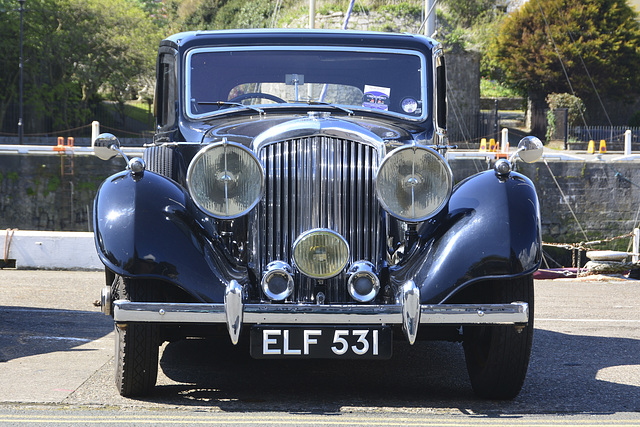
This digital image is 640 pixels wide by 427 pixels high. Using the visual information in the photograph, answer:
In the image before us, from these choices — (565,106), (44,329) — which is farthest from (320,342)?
(565,106)

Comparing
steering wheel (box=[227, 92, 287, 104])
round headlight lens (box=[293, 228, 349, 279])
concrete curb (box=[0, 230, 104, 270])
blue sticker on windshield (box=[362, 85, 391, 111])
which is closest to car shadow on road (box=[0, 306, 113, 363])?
steering wheel (box=[227, 92, 287, 104])

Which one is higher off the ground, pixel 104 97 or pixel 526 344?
pixel 104 97

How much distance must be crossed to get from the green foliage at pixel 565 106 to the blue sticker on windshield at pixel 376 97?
31401mm

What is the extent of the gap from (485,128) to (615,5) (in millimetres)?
8927

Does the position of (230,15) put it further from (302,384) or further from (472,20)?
(302,384)

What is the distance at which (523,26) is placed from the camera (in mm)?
40656

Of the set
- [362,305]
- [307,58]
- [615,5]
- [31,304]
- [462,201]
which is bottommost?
→ [31,304]

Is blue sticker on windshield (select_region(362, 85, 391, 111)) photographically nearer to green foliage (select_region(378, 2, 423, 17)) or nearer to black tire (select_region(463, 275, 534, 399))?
black tire (select_region(463, 275, 534, 399))

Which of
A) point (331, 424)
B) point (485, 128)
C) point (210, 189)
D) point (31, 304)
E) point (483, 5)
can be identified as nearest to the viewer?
point (331, 424)

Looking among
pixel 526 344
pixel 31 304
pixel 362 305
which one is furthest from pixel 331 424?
pixel 31 304

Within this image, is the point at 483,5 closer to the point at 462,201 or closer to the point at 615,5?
the point at 615,5

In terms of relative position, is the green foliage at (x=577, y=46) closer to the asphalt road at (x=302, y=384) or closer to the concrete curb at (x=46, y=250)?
the concrete curb at (x=46, y=250)

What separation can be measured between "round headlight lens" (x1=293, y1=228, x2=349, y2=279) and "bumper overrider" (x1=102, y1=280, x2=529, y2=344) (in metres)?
0.26

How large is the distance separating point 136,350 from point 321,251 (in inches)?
41.2
